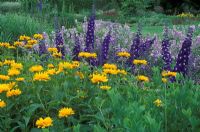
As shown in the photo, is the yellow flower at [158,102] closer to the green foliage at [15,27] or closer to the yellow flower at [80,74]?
the yellow flower at [80,74]

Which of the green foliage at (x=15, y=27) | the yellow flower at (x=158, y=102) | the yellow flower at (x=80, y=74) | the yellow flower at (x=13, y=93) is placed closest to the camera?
the yellow flower at (x=158, y=102)

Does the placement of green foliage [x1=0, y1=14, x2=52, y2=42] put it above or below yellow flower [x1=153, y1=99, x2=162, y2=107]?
below

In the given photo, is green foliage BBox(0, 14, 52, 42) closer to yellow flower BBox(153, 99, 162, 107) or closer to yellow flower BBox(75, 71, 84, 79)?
yellow flower BBox(75, 71, 84, 79)

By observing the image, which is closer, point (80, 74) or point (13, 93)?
point (13, 93)

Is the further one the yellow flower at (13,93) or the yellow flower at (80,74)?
the yellow flower at (80,74)

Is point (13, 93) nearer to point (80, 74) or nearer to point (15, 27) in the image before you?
point (80, 74)

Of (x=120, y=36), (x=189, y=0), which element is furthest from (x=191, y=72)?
(x=189, y=0)

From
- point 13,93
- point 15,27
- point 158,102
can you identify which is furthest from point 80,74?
point 15,27

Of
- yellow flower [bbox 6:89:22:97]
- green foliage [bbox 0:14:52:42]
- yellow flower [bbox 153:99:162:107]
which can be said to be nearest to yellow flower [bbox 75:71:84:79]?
yellow flower [bbox 6:89:22:97]

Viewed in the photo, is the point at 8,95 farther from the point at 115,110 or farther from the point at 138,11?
the point at 138,11

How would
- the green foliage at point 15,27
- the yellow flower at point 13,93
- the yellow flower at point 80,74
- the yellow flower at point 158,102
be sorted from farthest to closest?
the green foliage at point 15,27, the yellow flower at point 80,74, the yellow flower at point 13,93, the yellow flower at point 158,102

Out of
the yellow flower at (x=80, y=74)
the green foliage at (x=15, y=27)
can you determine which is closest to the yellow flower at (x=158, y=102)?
the yellow flower at (x=80, y=74)

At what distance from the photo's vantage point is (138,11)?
63.0ft

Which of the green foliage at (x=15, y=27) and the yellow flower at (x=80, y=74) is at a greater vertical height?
the yellow flower at (x=80, y=74)
